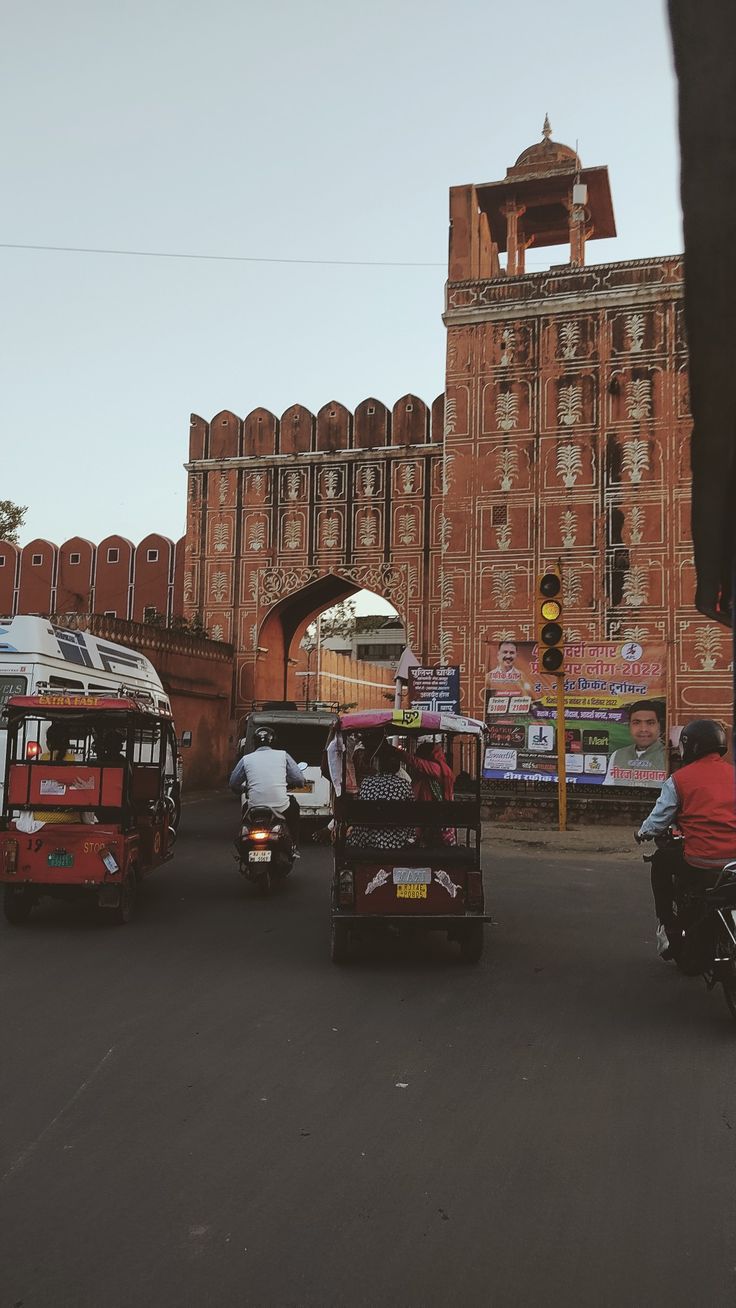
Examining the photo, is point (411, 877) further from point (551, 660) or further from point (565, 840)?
point (565, 840)

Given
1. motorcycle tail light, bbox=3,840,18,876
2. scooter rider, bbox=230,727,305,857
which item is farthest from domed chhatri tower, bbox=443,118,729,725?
motorcycle tail light, bbox=3,840,18,876

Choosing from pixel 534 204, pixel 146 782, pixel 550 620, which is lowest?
pixel 146 782

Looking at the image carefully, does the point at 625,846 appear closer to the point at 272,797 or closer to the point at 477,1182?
the point at 272,797

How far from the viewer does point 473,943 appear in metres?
6.72

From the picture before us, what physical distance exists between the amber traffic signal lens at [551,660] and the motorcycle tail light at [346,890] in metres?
6.99

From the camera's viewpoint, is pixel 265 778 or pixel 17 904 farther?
pixel 265 778

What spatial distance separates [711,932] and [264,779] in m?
5.34

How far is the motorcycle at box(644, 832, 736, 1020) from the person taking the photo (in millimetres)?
5246

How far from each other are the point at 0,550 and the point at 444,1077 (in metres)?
35.2

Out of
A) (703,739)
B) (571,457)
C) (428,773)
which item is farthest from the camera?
(571,457)

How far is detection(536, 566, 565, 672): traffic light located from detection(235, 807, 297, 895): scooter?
16.4ft

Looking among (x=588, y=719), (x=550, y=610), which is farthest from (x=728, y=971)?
(x=588, y=719)

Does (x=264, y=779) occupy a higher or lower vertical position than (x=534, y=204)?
lower

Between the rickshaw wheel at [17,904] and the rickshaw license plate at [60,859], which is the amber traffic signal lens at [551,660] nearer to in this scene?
the rickshaw license plate at [60,859]
